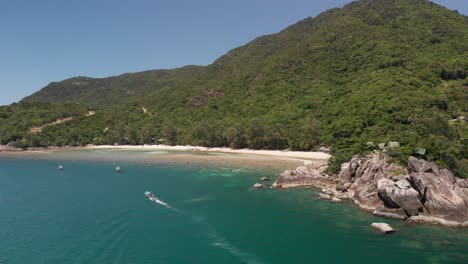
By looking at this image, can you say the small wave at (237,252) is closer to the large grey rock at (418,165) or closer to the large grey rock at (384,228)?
the large grey rock at (384,228)

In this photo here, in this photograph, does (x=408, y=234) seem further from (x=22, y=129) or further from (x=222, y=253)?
(x=22, y=129)

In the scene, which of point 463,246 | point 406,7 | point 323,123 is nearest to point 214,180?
point 463,246

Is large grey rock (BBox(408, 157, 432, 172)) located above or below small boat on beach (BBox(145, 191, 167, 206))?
above

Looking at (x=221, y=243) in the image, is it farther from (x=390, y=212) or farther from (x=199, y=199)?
(x=390, y=212)

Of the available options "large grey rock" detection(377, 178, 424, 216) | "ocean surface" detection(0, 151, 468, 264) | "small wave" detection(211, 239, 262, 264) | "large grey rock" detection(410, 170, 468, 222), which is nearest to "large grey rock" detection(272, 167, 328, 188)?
"ocean surface" detection(0, 151, 468, 264)

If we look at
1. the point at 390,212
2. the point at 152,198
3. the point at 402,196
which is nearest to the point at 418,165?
the point at 402,196

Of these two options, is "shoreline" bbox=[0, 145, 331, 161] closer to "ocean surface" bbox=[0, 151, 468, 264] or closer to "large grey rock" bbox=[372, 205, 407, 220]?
"ocean surface" bbox=[0, 151, 468, 264]
